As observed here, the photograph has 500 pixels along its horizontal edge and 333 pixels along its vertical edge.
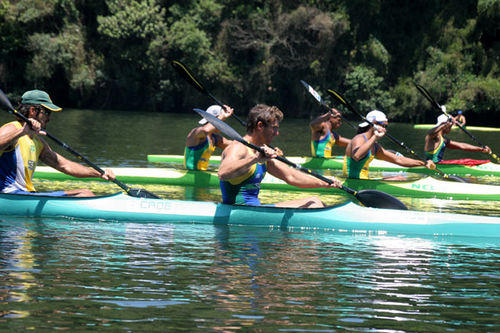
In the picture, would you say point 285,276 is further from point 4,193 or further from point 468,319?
point 4,193

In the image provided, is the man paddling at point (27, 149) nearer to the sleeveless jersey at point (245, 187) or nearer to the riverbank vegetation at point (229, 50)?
the sleeveless jersey at point (245, 187)

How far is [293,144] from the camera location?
101ft

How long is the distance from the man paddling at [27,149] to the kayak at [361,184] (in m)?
4.90

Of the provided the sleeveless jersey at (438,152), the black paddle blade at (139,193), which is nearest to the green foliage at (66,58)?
the sleeveless jersey at (438,152)

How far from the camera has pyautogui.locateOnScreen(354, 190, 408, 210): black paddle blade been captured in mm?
11430

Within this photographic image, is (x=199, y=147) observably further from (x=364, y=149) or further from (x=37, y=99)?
(x=37, y=99)

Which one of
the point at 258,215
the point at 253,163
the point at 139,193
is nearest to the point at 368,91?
the point at 139,193

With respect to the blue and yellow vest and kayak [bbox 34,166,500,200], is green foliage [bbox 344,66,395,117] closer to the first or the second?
kayak [bbox 34,166,500,200]

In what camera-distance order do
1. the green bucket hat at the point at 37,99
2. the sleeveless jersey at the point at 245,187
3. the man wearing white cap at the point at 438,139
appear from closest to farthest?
the green bucket hat at the point at 37,99 → the sleeveless jersey at the point at 245,187 → the man wearing white cap at the point at 438,139

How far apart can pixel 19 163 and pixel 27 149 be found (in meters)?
0.20

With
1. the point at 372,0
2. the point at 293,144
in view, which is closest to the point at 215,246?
the point at 293,144

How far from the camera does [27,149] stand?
34.4ft

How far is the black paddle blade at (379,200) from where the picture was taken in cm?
1143

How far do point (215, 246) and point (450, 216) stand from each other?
316 cm
